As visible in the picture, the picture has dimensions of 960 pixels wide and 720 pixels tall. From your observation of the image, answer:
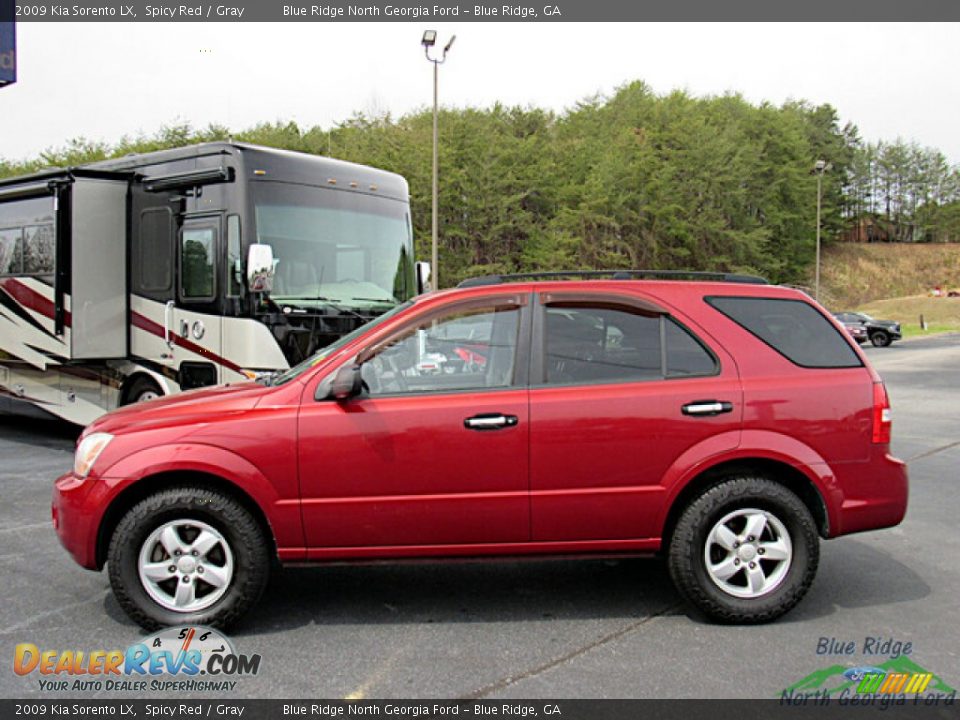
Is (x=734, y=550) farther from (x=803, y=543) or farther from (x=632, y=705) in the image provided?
(x=632, y=705)

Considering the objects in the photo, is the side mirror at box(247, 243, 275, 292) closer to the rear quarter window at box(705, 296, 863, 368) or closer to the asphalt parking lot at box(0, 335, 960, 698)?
the asphalt parking lot at box(0, 335, 960, 698)

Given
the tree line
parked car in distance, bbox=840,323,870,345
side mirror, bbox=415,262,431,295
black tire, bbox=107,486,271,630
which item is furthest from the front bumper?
the tree line

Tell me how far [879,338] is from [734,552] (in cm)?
3513

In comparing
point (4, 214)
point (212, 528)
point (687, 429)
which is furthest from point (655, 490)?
point (4, 214)

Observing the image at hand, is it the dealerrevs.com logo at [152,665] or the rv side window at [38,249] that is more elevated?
the rv side window at [38,249]

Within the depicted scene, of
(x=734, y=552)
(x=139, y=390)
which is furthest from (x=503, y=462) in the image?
(x=139, y=390)

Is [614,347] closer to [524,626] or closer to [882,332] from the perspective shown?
[524,626]

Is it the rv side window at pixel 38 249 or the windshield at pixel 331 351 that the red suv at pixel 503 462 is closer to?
the windshield at pixel 331 351

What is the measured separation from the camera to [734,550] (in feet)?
14.0

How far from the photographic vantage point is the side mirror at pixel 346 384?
4.07 meters

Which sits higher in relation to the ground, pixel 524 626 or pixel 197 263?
pixel 197 263

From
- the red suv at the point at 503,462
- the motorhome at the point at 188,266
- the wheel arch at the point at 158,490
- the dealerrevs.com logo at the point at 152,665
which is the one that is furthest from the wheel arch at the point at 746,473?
the motorhome at the point at 188,266

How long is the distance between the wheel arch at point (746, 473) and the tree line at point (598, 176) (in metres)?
45.0

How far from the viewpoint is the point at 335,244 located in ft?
28.7
